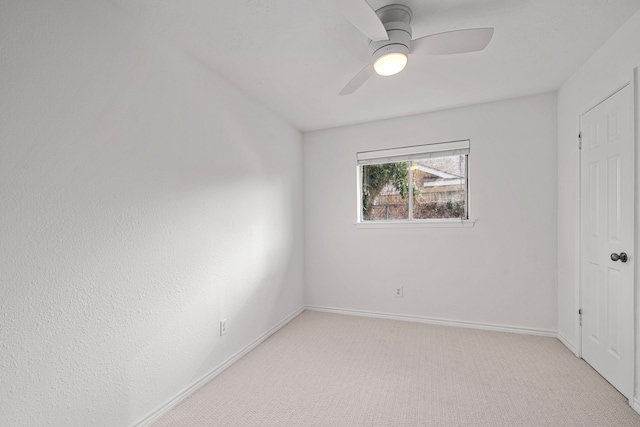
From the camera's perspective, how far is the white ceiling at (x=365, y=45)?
1.62 meters

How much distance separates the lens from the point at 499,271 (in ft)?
9.73

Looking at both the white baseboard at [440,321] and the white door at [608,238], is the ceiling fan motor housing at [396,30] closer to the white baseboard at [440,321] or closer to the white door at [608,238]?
the white door at [608,238]

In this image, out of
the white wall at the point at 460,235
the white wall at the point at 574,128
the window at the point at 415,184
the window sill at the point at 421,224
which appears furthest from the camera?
the window at the point at 415,184

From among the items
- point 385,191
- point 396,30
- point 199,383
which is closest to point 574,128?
point 385,191

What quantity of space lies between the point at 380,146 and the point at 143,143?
2469 millimetres

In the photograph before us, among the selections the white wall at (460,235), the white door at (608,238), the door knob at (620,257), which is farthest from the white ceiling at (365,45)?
the door knob at (620,257)

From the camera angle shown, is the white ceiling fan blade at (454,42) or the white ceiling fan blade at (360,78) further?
the white ceiling fan blade at (360,78)

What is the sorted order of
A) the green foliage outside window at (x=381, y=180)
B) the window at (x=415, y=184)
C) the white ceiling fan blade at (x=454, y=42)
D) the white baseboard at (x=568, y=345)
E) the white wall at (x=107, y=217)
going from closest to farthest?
1. the white wall at (x=107, y=217)
2. the white ceiling fan blade at (x=454, y=42)
3. the white baseboard at (x=568, y=345)
4. the window at (x=415, y=184)
5. the green foliage outside window at (x=381, y=180)

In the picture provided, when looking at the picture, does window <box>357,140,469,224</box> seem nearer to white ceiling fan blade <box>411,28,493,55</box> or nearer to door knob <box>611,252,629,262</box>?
door knob <box>611,252,629,262</box>

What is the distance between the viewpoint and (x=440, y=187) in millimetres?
3289

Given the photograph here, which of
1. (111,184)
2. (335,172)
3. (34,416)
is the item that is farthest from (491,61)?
(34,416)

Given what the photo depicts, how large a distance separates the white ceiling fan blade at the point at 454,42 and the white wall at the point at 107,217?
153 cm

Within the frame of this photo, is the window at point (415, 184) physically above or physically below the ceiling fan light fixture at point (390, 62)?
below

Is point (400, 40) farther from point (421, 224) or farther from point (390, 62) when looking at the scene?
point (421, 224)
